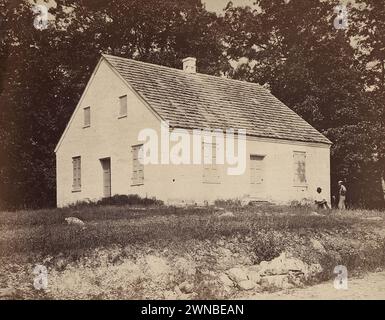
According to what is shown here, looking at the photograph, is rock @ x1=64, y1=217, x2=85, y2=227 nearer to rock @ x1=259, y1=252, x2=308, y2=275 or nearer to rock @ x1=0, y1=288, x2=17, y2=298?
rock @ x1=0, y1=288, x2=17, y2=298

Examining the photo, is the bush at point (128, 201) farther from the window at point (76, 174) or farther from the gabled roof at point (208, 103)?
the window at point (76, 174)

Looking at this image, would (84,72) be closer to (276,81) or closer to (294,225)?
(276,81)

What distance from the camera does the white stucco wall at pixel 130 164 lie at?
21641 millimetres

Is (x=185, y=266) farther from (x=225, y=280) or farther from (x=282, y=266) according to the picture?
(x=282, y=266)

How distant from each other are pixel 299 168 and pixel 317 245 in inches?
521

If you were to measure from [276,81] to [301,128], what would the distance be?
8722mm

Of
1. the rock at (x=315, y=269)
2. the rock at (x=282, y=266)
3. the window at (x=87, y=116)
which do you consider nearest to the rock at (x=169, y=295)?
the rock at (x=282, y=266)

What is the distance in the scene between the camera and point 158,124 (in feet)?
70.2

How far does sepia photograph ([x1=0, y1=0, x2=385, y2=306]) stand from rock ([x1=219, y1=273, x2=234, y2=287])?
0.14 ft

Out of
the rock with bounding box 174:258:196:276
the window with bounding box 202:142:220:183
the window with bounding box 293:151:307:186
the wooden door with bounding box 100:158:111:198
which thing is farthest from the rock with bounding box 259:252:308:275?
the window with bounding box 293:151:307:186

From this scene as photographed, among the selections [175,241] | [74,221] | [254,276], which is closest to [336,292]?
[254,276]
